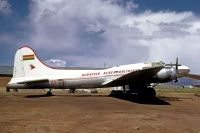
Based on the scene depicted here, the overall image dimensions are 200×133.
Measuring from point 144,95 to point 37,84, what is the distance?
1394 cm

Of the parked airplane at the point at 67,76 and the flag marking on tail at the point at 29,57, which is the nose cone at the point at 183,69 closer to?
the parked airplane at the point at 67,76

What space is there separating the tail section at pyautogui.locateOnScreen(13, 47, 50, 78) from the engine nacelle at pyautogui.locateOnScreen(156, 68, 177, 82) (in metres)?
14.9

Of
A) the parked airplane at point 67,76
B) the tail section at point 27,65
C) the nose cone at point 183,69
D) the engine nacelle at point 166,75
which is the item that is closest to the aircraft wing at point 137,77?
the parked airplane at point 67,76

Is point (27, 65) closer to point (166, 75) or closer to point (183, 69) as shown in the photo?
point (166, 75)

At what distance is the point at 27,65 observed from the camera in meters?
39.3

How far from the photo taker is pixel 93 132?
1377 centimetres

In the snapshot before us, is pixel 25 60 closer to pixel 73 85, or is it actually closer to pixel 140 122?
pixel 73 85

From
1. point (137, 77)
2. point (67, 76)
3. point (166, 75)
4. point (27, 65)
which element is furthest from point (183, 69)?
point (27, 65)

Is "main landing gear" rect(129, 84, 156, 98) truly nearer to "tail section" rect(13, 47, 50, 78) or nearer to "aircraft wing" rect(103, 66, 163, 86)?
"aircraft wing" rect(103, 66, 163, 86)

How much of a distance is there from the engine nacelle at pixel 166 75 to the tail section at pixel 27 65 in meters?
14.9

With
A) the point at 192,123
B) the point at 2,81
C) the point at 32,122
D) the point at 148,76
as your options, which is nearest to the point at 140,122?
the point at 192,123

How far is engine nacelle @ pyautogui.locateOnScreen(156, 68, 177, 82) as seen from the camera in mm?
34469

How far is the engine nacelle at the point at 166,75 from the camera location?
34.5 meters

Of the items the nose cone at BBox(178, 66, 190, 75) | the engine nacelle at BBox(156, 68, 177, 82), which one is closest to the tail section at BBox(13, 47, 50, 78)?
the engine nacelle at BBox(156, 68, 177, 82)
